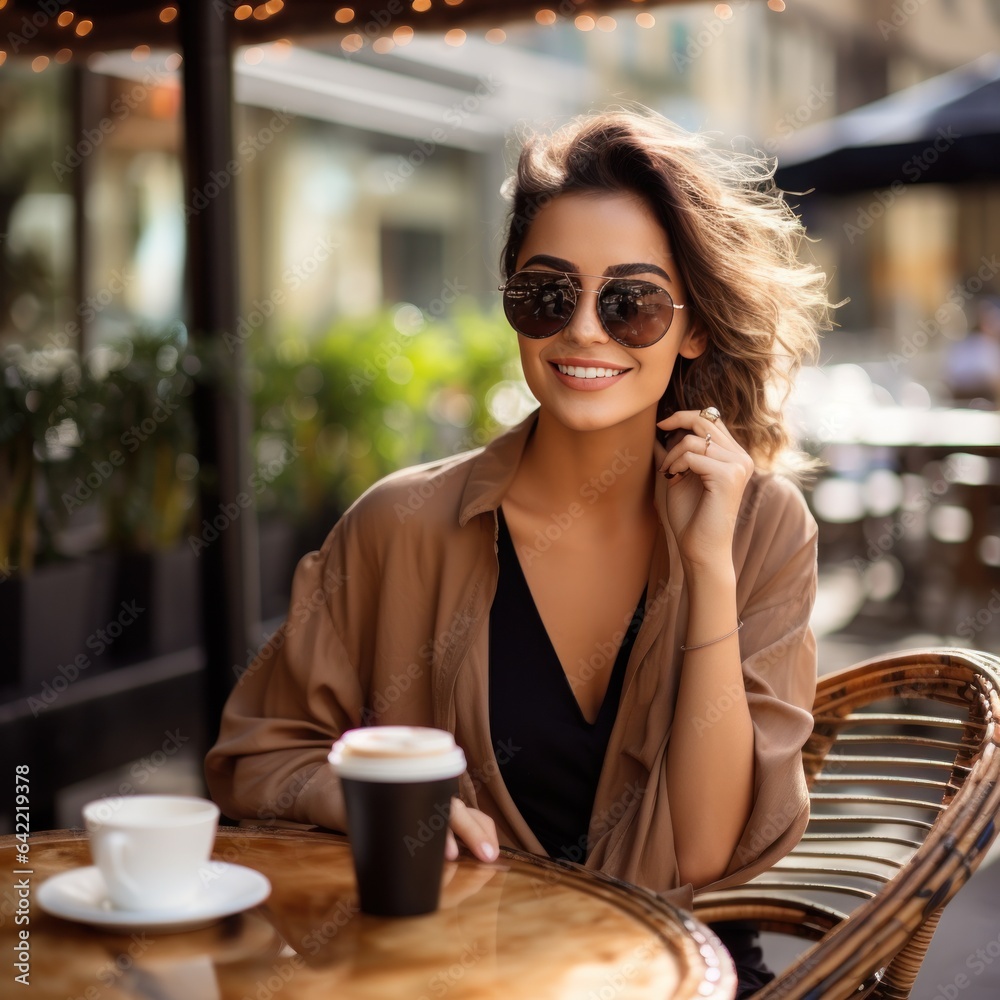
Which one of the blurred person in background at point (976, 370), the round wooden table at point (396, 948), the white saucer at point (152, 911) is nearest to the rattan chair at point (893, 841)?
the round wooden table at point (396, 948)

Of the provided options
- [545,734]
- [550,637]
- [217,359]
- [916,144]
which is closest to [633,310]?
[550,637]

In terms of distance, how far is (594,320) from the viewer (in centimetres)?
189

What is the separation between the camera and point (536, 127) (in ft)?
7.91

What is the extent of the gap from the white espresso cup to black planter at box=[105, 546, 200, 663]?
3236 mm

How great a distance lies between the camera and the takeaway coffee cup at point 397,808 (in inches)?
47.9

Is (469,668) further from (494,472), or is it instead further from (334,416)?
(334,416)

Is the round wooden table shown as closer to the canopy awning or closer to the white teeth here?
the white teeth

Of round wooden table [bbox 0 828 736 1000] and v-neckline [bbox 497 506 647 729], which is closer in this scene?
round wooden table [bbox 0 828 736 1000]

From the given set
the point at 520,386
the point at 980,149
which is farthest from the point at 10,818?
the point at 980,149

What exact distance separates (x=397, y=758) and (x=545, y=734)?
716 millimetres

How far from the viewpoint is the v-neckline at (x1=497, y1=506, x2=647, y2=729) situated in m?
1.93

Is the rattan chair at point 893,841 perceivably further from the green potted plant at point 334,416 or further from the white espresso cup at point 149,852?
the green potted plant at point 334,416

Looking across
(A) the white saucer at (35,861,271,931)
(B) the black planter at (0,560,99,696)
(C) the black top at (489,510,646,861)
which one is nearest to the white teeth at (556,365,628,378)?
(C) the black top at (489,510,646,861)

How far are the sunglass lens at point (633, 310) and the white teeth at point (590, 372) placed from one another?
0.05 meters
